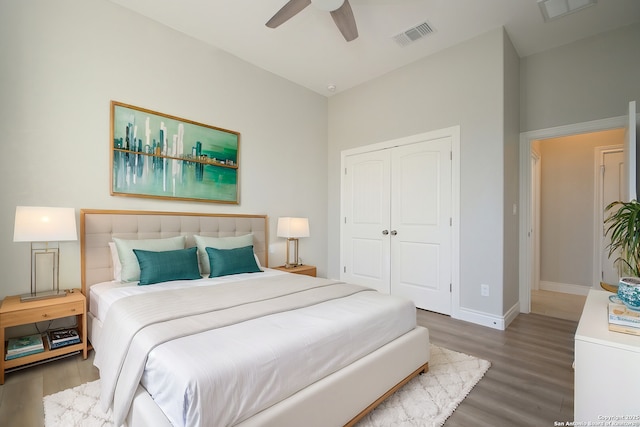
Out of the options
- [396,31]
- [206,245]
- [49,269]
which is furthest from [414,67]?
[49,269]

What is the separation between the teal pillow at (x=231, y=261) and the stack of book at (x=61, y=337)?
1076mm

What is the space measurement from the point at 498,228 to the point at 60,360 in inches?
159

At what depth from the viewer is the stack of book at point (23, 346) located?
1998 millimetres

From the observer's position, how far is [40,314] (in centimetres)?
204

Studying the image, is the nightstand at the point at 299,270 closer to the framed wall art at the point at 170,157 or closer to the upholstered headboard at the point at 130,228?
the upholstered headboard at the point at 130,228

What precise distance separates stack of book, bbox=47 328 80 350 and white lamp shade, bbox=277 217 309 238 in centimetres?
222

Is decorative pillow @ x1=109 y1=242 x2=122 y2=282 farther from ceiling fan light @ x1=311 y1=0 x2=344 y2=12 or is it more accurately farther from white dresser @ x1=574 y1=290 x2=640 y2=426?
white dresser @ x1=574 y1=290 x2=640 y2=426

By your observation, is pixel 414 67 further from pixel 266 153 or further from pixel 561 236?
pixel 561 236

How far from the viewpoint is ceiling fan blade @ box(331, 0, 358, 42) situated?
7.64ft

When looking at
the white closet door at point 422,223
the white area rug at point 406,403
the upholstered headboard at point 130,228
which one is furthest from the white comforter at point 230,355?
the white closet door at point 422,223

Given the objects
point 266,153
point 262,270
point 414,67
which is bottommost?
point 262,270

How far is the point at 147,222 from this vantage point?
285 centimetres

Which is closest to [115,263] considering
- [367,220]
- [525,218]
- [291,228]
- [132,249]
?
[132,249]

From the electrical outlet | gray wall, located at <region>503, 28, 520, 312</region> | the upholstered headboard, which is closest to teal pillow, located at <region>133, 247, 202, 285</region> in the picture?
the upholstered headboard
